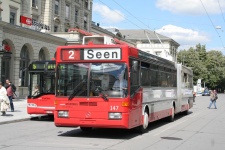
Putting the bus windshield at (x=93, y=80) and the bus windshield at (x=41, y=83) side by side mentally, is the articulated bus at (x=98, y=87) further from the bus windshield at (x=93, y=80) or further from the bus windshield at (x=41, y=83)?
the bus windshield at (x=41, y=83)

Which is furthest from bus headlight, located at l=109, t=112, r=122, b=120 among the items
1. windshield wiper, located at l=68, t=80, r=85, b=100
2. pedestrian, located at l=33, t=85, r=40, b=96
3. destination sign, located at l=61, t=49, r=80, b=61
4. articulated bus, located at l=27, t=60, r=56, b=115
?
pedestrian, located at l=33, t=85, r=40, b=96

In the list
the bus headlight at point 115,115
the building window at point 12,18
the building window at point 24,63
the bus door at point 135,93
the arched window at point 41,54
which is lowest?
the bus headlight at point 115,115

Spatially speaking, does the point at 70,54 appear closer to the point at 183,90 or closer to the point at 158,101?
the point at 158,101

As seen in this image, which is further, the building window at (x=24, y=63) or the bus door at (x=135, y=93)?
the building window at (x=24, y=63)

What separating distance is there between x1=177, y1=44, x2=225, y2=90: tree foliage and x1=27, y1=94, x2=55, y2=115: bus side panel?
285 feet

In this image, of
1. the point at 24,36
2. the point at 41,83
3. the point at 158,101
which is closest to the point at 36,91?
the point at 41,83

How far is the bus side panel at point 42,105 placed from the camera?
706 inches

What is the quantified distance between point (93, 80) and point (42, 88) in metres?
7.42

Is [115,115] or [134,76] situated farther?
[134,76]

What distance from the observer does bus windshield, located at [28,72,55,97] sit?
714 inches

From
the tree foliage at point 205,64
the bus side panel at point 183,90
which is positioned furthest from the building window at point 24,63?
Result: the tree foliage at point 205,64

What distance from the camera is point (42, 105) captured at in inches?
711

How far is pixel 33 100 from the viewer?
1820 centimetres

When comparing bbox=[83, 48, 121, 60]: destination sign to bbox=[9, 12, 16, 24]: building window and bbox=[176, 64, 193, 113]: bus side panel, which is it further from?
bbox=[9, 12, 16, 24]: building window
